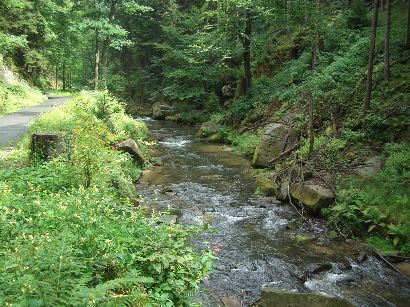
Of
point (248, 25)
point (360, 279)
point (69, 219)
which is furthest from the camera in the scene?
point (248, 25)

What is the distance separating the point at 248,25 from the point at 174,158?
1195 cm

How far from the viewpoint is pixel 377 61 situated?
60.9 feet

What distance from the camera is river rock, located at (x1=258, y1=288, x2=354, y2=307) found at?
699 cm

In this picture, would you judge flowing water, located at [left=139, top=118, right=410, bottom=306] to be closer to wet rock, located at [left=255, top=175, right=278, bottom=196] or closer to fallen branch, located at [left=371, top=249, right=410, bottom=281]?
fallen branch, located at [left=371, top=249, right=410, bottom=281]

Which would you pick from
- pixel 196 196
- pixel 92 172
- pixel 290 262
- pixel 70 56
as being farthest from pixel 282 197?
pixel 70 56

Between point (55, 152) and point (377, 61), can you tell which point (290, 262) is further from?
point (377, 61)

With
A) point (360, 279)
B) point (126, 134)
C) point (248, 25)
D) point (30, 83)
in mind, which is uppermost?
point (248, 25)

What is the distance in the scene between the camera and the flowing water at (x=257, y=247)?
25.1ft

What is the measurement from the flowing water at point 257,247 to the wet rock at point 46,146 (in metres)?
2.98

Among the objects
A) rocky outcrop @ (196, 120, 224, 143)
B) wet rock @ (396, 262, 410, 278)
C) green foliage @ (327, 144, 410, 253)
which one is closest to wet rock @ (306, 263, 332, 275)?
wet rock @ (396, 262, 410, 278)

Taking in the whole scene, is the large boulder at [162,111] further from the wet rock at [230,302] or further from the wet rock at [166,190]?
the wet rock at [230,302]

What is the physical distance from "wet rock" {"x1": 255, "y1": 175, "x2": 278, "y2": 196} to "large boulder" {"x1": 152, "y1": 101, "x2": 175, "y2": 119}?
70.5 ft

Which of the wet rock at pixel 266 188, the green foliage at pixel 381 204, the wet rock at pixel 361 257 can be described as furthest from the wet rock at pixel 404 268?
the wet rock at pixel 266 188

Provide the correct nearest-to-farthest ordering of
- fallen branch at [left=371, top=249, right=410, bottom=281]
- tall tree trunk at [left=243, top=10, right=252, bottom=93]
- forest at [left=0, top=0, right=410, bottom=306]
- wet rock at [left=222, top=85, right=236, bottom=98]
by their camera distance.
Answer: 1. forest at [left=0, top=0, right=410, bottom=306]
2. fallen branch at [left=371, top=249, right=410, bottom=281]
3. tall tree trunk at [left=243, top=10, right=252, bottom=93]
4. wet rock at [left=222, top=85, right=236, bottom=98]
